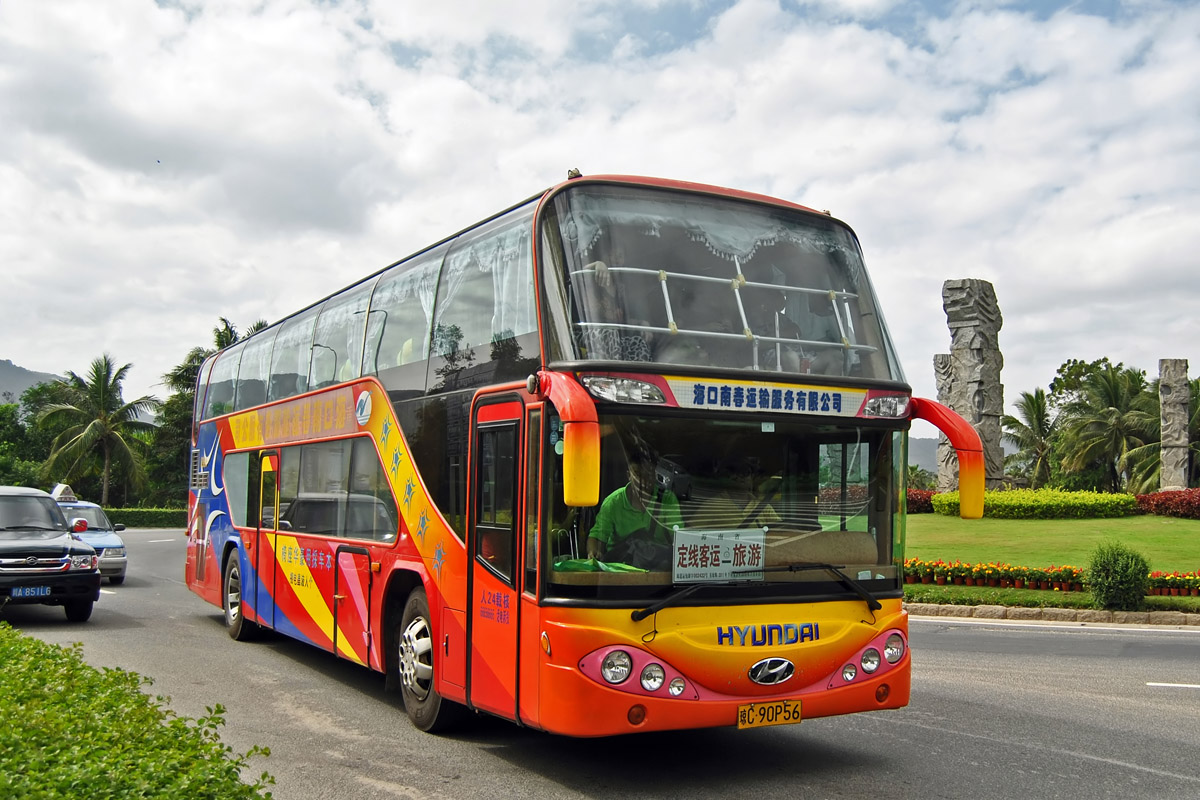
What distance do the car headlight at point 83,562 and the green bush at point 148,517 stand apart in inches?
1634

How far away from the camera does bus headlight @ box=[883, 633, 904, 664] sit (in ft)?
23.1

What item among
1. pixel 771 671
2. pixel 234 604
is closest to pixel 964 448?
pixel 771 671

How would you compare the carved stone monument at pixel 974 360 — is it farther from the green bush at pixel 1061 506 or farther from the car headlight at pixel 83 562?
the car headlight at pixel 83 562

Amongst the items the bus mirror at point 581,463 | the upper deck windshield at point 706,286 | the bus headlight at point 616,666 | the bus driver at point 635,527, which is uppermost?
the upper deck windshield at point 706,286

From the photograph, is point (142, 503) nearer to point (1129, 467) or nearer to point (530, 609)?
point (1129, 467)

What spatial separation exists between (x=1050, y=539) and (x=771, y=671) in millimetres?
20943

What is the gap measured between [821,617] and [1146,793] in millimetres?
2157

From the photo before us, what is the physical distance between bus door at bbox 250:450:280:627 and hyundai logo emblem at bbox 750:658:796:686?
7.13 m

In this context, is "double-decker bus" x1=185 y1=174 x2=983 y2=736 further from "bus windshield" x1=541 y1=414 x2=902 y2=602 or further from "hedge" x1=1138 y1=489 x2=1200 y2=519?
"hedge" x1=1138 y1=489 x2=1200 y2=519

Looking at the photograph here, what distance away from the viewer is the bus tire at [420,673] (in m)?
7.95

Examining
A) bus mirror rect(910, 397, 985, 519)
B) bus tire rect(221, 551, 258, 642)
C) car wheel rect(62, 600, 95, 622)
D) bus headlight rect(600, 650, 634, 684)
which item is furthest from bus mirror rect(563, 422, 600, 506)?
car wheel rect(62, 600, 95, 622)

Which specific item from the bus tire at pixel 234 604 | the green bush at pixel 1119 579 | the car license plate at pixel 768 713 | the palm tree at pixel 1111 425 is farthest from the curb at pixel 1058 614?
the palm tree at pixel 1111 425

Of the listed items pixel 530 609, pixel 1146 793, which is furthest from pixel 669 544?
pixel 1146 793

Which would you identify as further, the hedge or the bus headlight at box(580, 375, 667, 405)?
the hedge
